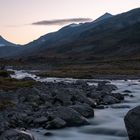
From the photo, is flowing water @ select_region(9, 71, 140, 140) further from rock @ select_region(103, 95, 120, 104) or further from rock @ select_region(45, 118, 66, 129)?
rock @ select_region(103, 95, 120, 104)

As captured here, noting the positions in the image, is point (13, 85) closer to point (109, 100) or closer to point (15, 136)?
point (109, 100)

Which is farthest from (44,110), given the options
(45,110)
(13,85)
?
(13,85)

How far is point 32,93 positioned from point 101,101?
788 centimetres

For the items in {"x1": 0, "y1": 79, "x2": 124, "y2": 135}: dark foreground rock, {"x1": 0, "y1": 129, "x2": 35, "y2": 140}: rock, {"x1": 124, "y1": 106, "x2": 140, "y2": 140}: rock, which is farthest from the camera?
{"x1": 0, "y1": 79, "x2": 124, "y2": 135}: dark foreground rock

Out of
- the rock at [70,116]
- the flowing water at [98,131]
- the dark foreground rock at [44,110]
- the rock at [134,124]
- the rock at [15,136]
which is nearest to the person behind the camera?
the rock at [15,136]

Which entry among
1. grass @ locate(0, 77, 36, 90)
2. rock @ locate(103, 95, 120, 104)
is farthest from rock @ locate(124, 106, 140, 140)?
grass @ locate(0, 77, 36, 90)

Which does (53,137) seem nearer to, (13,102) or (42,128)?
(42,128)

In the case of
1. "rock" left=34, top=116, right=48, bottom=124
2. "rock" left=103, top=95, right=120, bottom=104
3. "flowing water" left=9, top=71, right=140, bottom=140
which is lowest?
"flowing water" left=9, top=71, right=140, bottom=140

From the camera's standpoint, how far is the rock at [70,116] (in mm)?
30456

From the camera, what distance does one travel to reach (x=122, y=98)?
47.2m

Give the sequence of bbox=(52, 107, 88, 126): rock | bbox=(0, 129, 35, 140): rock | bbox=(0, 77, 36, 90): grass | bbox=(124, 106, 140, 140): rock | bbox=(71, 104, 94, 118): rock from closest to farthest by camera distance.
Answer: bbox=(0, 129, 35, 140): rock < bbox=(124, 106, 140, 140): rock < bbox=(52, 107, 88, 126): rock < bbox=(71, 104, 94, 118): rock < bbox=(0, 77, 36, 90): grass

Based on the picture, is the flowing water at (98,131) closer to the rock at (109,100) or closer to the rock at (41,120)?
the rock at (41,120)

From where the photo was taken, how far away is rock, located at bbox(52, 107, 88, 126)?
3046cm

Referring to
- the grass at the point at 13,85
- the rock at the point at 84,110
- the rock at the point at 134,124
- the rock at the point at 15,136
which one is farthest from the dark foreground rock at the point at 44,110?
the grass at the point at 13,85
